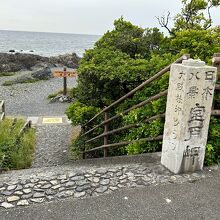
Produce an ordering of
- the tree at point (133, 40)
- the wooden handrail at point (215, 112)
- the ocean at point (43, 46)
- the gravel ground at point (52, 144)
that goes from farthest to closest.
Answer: the ocean at point (43, 46), the tree at point (133, 40), the gravel ground at point (52, 144), the wooden handrail at point (215, 112)

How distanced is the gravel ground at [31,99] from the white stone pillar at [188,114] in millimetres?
10908

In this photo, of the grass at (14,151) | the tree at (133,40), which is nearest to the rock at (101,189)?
the grass at (14,151)

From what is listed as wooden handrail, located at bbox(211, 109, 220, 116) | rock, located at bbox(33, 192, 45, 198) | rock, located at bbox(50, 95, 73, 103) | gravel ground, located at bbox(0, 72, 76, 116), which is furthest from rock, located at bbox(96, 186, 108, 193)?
rock, located at bbox(50, 95, 73, 103)

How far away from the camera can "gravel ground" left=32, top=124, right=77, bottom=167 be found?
755 cm

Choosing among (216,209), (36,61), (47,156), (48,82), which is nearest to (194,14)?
(47,156)

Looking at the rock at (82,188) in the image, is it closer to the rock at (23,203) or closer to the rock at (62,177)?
the rock at (62,177)

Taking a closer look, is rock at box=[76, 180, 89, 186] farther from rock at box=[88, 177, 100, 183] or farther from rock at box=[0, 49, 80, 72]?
rock at box=[0, 49, 80, 72]

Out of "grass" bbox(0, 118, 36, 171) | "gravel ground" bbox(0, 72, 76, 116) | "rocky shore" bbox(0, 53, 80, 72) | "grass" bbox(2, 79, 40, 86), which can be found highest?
"rocky shore" bbox(0, 53, 80, 72)

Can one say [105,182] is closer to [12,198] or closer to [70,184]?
[70,184]

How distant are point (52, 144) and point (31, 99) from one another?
894 cm

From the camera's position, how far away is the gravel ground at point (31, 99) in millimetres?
14445

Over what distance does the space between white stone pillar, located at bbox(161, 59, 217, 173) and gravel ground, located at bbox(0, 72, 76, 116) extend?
10.9 meters

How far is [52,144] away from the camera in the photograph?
9.06 meters

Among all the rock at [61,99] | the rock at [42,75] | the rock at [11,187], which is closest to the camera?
the rock at [11,187]
